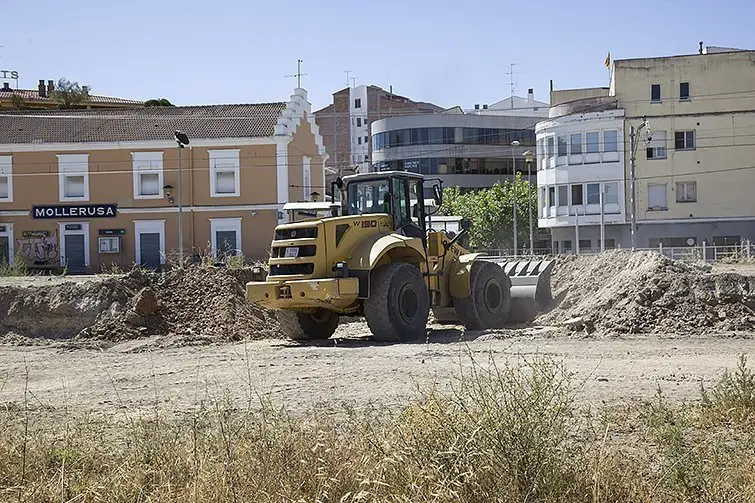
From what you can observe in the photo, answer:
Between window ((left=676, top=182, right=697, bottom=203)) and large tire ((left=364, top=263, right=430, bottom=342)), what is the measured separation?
42324mm

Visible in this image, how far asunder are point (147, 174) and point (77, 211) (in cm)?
379

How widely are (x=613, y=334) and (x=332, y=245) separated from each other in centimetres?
523

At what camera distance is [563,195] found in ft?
202

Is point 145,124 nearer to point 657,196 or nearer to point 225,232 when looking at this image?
point 225,232

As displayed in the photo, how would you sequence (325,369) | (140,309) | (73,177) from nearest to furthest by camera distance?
(325,369), (140,309), (73,177)

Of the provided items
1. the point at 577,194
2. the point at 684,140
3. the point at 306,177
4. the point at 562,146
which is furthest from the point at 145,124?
the point at 684,140

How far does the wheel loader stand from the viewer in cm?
1836

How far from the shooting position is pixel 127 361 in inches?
672

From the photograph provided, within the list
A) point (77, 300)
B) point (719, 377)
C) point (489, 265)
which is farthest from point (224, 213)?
point (719, 377)

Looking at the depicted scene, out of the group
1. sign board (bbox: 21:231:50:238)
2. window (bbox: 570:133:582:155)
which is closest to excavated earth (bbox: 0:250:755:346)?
sign board (bbox: 21:231:50:238)

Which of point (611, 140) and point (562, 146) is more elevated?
point (611, 140)

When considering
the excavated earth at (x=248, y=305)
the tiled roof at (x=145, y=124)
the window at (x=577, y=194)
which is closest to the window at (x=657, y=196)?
the window at (x=577, y=194)

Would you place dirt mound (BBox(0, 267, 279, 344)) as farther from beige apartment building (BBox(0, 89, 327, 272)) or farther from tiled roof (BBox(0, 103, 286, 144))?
tiled roof (BBox(0, 103, 286, 144))

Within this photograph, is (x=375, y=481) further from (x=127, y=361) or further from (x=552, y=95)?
(x=552, y=95)
